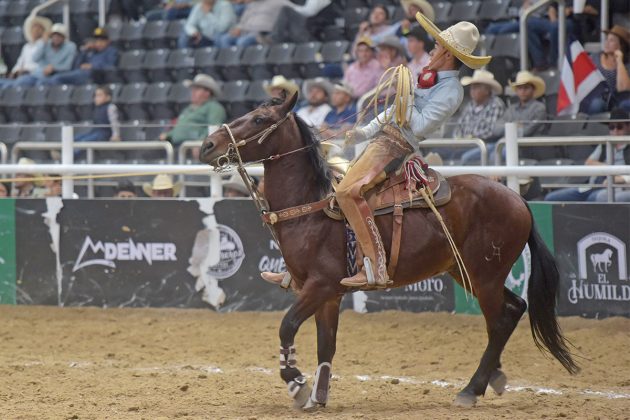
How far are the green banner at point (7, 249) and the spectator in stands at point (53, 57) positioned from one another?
7175mm

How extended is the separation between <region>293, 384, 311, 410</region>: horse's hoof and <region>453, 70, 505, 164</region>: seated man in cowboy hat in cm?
481

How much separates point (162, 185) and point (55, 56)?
25.6 feet

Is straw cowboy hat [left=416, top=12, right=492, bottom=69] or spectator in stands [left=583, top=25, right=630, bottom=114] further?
spectator in stands [left=583, top=25, right=630, bottom=114]

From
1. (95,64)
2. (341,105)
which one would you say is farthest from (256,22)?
(341,105)

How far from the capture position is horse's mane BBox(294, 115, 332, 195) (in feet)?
23.8

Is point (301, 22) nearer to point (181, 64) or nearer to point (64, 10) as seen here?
point (181, 64)

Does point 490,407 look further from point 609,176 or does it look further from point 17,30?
point 17,30

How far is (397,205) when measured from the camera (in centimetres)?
715

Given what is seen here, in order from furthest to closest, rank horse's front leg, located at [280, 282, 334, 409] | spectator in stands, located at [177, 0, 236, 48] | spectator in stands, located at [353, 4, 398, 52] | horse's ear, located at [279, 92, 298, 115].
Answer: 1. spectator in stands, located at [177, 0, 236, 48]
2. spectator in stands, located at [353, 4, 398, 52]
3. horse's ear, located at [279, 92, 298, 115]
4. horse's front leg, located at [280, 282, 334, 409]

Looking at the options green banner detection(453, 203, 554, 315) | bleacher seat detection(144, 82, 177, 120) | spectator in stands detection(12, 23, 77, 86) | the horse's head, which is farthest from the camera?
spectator in stands detection(12, 23, 77, 86)

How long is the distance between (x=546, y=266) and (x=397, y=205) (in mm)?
1168

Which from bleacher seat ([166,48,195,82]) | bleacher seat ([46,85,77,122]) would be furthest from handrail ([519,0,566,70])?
bleacher seat ([46,85,77,122])

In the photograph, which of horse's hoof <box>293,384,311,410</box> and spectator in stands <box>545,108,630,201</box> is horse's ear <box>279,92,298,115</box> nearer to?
horse's hoof <box>293,384,311,410</box>

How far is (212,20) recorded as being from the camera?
17141 millimetres
